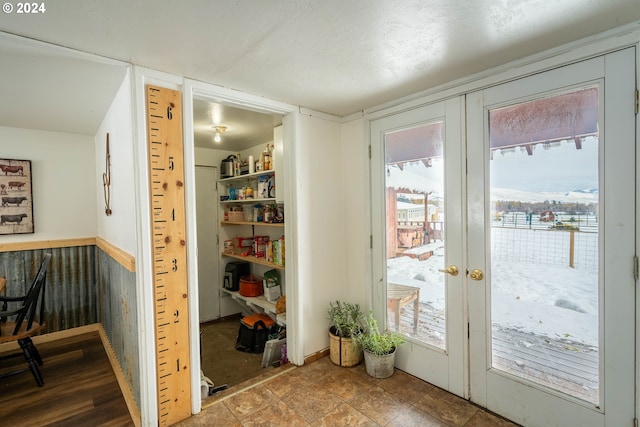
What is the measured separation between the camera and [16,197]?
9.74 ft

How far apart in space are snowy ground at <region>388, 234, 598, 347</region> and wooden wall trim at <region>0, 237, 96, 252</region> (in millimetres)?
3979

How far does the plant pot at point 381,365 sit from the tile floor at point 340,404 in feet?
0.14

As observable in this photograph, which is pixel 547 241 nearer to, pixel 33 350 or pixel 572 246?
pixel 572 246

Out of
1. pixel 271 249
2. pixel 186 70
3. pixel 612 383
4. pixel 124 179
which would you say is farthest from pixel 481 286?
pixel 124 179

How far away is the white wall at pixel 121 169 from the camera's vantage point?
181 cm

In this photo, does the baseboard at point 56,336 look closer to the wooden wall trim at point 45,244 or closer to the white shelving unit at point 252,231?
the wooden wall trim at point 45,244

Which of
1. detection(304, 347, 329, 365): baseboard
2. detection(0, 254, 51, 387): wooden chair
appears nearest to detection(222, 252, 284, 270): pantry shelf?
detection(304, 347, 329, 365): baseboard

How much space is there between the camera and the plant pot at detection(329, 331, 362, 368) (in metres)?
2.48

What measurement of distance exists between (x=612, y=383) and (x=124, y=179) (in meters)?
3.07

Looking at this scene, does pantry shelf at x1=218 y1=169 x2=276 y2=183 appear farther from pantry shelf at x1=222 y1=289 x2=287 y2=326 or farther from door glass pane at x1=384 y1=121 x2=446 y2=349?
pantry shelf at x1=222 y1=289 x2=287 y2=326

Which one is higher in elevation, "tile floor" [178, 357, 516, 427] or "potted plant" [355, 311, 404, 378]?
"potted plant" [355, 311, 404, 378]

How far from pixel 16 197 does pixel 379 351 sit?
149 inches

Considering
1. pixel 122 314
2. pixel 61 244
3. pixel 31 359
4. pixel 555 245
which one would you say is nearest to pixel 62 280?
pixel 61 244

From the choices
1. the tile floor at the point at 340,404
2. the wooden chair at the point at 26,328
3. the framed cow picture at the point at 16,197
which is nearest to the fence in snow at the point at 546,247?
the tile floor at the point at 340,404
